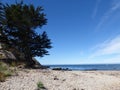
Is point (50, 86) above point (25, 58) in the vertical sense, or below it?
below

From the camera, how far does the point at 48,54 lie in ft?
86.6

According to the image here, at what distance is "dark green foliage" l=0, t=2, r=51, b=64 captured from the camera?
24766mm

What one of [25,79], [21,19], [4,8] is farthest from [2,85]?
[4,8]

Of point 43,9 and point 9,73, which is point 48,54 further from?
point 9,73

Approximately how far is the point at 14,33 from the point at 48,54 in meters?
4.80

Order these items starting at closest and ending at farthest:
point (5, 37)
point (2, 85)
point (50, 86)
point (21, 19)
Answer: point (2, 85) → point (50, 86) → point (21, 19) → point (5, 37)

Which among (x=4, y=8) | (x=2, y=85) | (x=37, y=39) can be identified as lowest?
(x=2, y=85)

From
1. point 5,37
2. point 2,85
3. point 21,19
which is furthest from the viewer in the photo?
point 5,37

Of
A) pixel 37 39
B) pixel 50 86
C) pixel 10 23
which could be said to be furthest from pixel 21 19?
pixel 50 86

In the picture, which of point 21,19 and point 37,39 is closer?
point 21,19

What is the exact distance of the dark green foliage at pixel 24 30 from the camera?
2477 centimetres

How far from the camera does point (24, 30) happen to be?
25.5 m

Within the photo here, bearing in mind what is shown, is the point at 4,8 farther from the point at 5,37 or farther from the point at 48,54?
the point at 48,54

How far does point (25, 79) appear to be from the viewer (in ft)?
44.6
